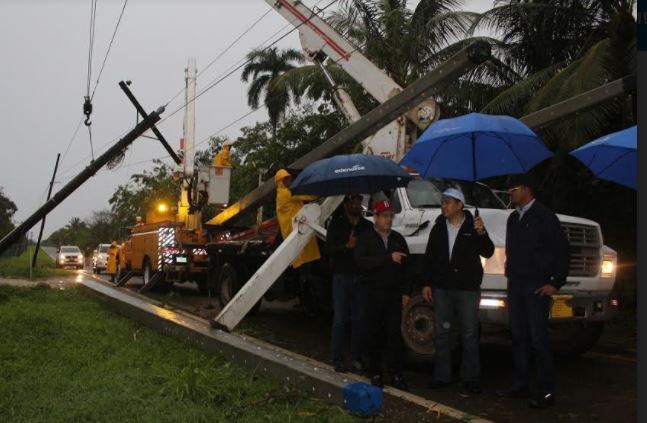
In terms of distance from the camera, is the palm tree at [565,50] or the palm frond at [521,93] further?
the palm frond at [521,93]

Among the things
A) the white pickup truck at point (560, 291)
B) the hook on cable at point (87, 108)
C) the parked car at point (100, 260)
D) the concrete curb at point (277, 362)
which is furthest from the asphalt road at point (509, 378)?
the parked car at point (100, 260)

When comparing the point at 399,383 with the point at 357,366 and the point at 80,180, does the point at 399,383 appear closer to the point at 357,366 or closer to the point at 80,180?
the point at 357,366

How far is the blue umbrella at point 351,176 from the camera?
6.77m

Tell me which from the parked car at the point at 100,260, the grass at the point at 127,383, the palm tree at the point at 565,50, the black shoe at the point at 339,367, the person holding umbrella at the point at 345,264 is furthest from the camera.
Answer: the parked car at the point at 100,260

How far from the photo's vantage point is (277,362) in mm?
5980

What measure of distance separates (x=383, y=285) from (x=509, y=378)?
197cm

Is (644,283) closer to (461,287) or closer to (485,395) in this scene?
(461,287)

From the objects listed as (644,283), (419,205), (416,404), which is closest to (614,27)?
(419,205)

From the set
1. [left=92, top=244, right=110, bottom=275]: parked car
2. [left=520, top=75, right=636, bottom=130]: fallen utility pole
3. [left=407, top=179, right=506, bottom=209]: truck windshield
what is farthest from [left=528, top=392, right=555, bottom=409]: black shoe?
[left=92, top=244, right=110, bottom=275]: parked car

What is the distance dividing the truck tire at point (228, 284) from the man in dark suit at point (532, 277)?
6.25 metres

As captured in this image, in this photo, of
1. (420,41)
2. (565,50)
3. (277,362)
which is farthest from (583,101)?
(420,41)

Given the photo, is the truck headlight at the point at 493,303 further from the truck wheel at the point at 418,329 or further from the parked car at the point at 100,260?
the parked car at the point at 100,260

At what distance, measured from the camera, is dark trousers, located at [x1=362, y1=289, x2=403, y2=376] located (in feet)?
19.3

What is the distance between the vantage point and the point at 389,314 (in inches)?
234
